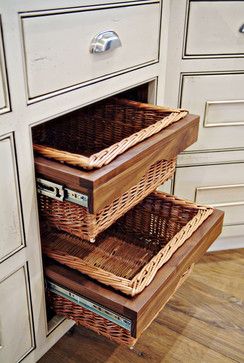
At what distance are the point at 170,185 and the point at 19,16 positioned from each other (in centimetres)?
65

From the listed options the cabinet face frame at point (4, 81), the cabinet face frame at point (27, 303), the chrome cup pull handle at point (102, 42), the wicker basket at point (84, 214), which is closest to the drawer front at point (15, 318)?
the cabinet face frame at point (27, 303)

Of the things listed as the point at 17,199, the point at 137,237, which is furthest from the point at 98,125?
the point at 17,199

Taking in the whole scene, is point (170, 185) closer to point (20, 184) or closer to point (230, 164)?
point (230, 164)

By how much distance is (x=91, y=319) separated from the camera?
0.79 m

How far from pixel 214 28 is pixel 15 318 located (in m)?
0.72

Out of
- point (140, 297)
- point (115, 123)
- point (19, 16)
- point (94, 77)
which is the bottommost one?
point (140, 297)

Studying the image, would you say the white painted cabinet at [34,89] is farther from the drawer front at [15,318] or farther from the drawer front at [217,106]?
the drawer front at [217,106]

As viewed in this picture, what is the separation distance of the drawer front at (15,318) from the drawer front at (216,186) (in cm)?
53

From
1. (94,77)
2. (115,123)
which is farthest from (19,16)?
(115,123)

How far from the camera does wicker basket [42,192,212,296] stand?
0.94 metres

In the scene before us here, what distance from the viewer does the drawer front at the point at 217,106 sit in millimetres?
1061

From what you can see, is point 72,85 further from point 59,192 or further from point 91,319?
point 91,319

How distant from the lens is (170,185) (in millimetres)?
1154

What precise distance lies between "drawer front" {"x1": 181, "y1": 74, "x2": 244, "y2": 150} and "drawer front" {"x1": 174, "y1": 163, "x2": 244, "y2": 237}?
6 cm
